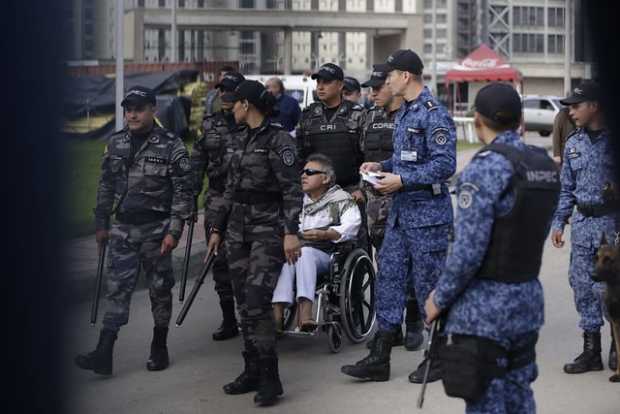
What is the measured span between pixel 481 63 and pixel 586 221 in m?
28.1

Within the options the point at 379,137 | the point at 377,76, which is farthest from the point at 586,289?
the point at 377,76

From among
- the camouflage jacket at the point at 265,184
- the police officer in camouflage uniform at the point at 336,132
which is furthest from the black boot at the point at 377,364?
the police officer in camouflage uniform at the point at 336,132

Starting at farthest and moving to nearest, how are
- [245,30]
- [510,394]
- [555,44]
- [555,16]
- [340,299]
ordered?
[340,299] < [510,394] < [245,30] < [555,44] < [555,16]

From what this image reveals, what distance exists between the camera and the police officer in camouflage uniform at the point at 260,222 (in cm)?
500

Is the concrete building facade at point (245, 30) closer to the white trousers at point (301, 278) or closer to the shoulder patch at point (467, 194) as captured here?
the shoulder patch at point (467, 194)

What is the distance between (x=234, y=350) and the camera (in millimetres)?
6297

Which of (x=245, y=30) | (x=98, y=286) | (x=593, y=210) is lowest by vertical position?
(x=98, y=286)

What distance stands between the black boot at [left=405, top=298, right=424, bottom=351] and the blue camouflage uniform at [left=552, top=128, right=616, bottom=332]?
1025 millimetres

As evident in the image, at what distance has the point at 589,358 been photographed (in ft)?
18.6

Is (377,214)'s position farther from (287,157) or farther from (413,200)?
(287,157)

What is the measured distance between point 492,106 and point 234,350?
3278 millimetres

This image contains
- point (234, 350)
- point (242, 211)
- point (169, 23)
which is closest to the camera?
point (169, 23)

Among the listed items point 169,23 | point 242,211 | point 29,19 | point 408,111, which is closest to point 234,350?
point 242,211

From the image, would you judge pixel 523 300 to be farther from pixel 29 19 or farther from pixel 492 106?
pixel 29 19
